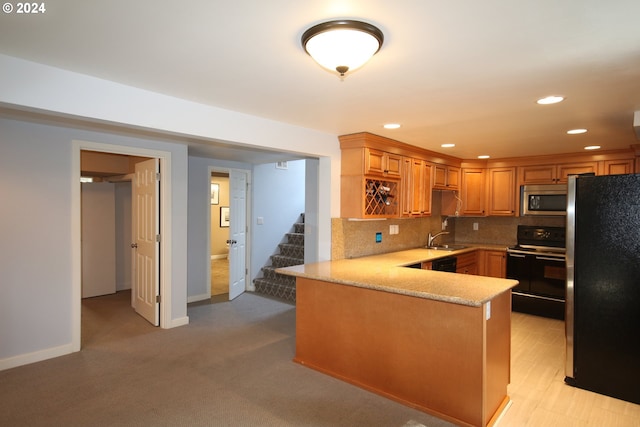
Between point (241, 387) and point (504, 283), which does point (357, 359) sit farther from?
point (504, 283)

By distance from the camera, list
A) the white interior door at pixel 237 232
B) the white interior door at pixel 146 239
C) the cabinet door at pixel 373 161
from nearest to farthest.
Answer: the cabinet door at pixel 373 161 < the white interior door at pixel 146 239 < the white interior door at pixel 237 232

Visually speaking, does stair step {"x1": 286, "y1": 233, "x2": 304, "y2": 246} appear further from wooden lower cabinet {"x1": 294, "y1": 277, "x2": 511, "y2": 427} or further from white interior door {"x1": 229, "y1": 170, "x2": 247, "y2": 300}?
wooden lower cabinet {"x1": 294, "y1": 277, "x2": 511, "y2": 427}

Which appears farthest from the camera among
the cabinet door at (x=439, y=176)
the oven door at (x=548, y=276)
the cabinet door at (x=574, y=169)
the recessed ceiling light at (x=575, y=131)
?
the cabinet door at (x=439, y=176)

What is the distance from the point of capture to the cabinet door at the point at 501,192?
5.49 meters

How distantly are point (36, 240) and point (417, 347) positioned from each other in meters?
3.49

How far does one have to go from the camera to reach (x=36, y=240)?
338 centimetres

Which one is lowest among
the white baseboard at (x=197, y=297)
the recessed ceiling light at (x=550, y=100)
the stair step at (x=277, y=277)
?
the white baseboard at (x=197, y=297)

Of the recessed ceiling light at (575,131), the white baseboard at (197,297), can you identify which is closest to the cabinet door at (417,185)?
the recessed ceiling light at (575,131)

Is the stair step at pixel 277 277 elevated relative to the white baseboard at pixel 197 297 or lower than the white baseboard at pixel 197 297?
elevated

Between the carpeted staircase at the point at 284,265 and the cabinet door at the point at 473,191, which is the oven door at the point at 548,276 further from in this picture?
the carpeted staircase at the point at 284,265

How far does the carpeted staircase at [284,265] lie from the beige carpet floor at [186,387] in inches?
58.0

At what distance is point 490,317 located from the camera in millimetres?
Answer: 2391

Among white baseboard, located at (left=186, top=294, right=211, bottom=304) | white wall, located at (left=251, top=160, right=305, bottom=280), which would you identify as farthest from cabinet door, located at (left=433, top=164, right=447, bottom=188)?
white baseboard, located at (left=186, top=294, right=211, bottom=304)

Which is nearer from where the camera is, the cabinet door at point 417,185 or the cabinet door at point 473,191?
the cabinet door at point 417,185
